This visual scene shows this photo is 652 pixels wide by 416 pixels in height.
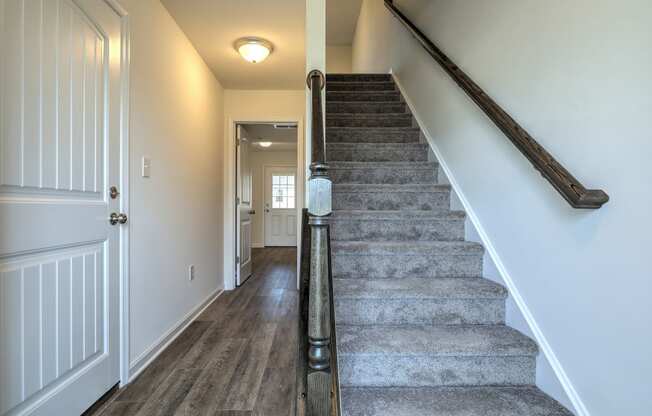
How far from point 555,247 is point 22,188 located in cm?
208

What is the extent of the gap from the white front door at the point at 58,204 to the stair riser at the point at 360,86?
7.60 feet

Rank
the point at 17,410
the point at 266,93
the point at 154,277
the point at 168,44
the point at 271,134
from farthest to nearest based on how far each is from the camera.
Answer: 1. the point at 271,134
2. the point at 266,93
3. the point at 168,44
4. the point at 154,277
5. the point at 17,410

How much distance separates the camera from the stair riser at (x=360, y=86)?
361 centimetres

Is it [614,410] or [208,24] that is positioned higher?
[208,24]

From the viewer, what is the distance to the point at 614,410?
1.02m

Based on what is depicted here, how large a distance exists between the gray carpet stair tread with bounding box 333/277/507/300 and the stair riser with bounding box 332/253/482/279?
0.07 metres

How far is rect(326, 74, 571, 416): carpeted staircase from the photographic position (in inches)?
49.3

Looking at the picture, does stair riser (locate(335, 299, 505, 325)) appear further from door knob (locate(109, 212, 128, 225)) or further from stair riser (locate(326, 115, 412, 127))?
stair riser (locate(326, 115, 412, 127))

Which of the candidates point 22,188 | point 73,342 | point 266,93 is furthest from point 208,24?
point 73,342

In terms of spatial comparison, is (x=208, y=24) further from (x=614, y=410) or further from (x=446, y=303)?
(x=614, y=410)

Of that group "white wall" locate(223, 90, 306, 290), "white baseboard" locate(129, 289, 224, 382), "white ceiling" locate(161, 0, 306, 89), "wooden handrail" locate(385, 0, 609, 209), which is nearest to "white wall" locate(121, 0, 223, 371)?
"white baseboard" locate(129, 289, 224, 382)

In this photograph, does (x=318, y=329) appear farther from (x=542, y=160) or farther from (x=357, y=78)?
(x=357, y=78)

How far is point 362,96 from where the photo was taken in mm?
3453

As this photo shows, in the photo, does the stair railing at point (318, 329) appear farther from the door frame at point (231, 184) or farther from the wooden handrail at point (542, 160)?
the door frame at point (231, 184)
